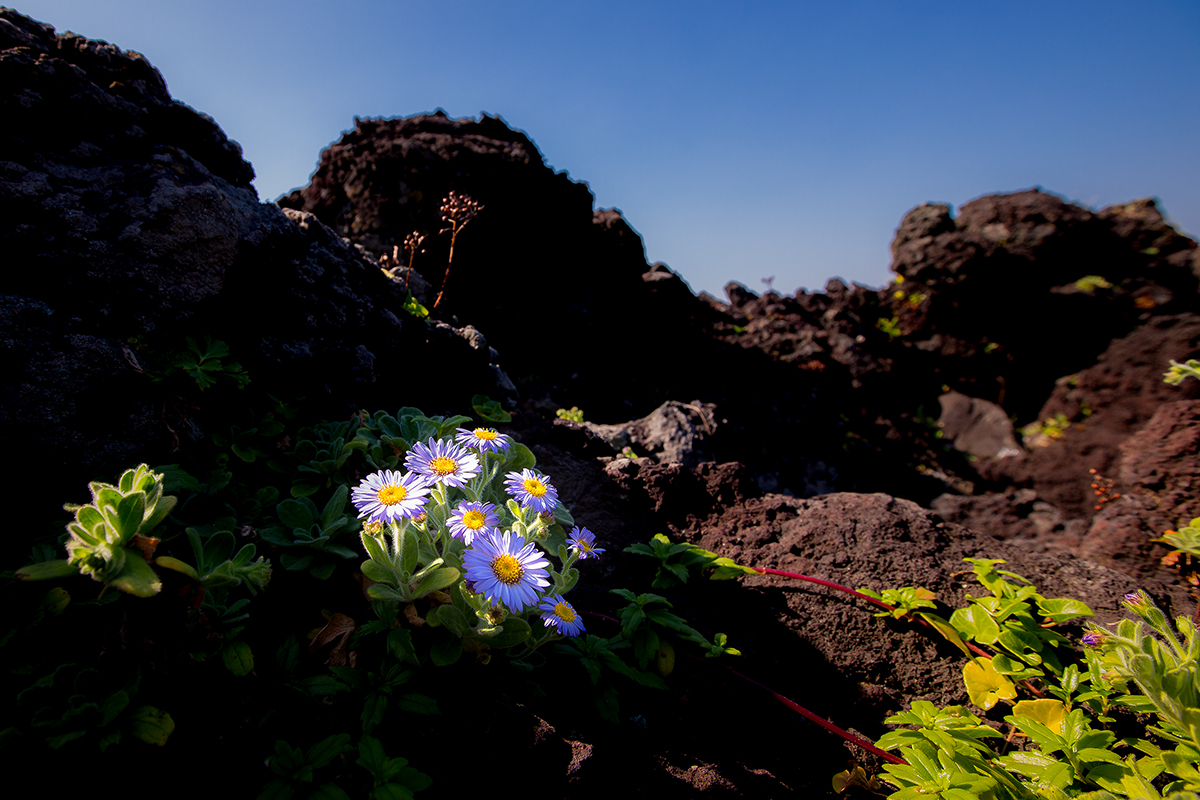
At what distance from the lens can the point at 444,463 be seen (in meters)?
1.81

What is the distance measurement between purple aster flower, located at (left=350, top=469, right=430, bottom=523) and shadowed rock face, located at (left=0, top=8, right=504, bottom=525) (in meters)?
0.98

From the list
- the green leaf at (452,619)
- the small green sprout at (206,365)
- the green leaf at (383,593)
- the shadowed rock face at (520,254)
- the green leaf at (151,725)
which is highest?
the shadowed rock face at (520,254)

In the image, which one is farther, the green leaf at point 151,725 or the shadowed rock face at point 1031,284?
the shadowed rock face at point 1031,284

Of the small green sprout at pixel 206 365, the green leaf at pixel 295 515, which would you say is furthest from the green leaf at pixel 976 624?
the small green sprout at pixel 206 365

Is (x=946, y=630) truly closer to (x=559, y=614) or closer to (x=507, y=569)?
(x=559, y=614)

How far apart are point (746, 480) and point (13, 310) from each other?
349 cm

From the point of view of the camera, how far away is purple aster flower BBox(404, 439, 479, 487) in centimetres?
174

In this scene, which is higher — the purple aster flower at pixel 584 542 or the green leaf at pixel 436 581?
the purple aster flower at pixel 584 542

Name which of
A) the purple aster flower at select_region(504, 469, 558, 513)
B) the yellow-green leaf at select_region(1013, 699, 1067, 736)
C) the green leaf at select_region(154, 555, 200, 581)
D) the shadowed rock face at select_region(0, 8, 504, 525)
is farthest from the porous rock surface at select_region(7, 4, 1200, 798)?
the green leaf at select_region(154, 555, 200, 581)

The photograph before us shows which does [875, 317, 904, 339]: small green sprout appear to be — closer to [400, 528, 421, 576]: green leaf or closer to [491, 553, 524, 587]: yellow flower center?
[491, 553, 524, 587]: yellow flower center

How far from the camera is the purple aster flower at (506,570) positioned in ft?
4.96

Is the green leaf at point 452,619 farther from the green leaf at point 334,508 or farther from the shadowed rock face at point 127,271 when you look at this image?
the shadowed rock face at point 127,271

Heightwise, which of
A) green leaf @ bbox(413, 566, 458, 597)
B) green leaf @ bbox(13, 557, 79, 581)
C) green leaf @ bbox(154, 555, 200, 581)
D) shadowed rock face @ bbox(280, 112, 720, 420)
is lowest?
green leaf @ bbox(413, 566, 458, 597)

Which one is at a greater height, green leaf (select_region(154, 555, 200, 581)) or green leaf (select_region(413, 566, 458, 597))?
green leaf (select_region(154, 555, 200, 581))
